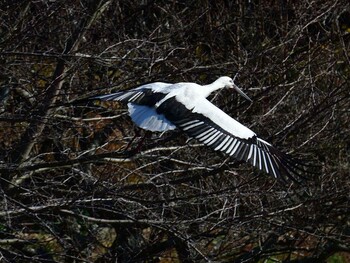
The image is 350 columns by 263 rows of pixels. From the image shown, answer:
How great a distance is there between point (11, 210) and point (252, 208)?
2464 mm

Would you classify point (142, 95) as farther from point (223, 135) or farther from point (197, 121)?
point (223, 135)

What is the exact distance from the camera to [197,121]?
269 inches

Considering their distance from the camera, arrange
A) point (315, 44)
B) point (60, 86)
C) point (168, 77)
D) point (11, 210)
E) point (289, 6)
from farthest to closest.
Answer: point (289, 6) → point (315, 44) → point (168, 77) → point (60, 86) → point (11, 210)

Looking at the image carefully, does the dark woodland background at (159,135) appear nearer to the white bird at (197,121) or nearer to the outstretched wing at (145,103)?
the outstretched wing at (145,103)

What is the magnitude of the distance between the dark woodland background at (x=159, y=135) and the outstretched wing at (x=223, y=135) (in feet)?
0.95

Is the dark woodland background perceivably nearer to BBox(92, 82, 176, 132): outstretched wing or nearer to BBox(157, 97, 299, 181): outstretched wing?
BBox(92, 82, 176, 132): outstretched wing

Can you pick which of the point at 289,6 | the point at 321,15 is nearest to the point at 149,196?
the point at 321,15

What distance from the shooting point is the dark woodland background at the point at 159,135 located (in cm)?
698

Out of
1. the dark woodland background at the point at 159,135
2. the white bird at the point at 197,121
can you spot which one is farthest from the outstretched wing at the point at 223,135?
the dark woodland background at the point at 159,135

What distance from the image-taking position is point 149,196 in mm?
7609

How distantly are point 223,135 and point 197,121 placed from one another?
0.76ft

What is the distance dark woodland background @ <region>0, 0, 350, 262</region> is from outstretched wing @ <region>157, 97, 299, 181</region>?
0.95 ft

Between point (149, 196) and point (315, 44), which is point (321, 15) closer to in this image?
point (315, 44)

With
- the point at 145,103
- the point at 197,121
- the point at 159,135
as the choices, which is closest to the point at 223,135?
the point at 197,121
